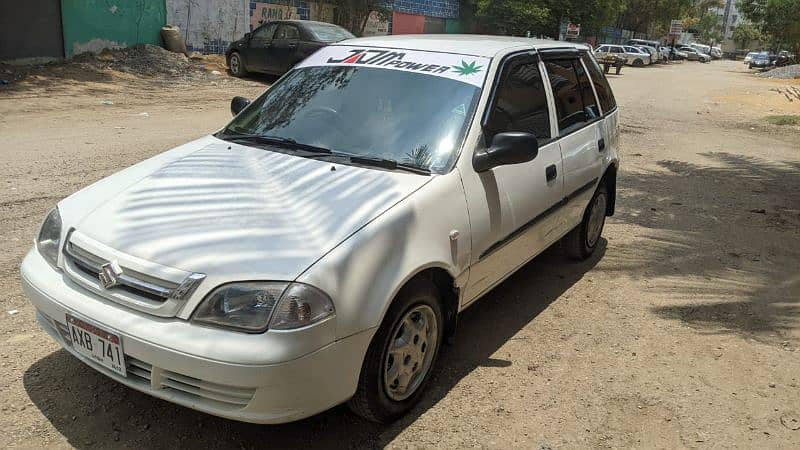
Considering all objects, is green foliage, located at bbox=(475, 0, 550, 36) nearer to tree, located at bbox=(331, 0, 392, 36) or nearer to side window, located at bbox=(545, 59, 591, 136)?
tree, located at bbox=(331, 0, 392, 36)

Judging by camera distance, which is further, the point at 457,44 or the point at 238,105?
the point at 238,105

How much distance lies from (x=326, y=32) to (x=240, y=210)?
14.5 m

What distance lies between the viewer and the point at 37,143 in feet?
27.6

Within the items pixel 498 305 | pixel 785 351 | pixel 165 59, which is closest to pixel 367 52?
pixel 498 305

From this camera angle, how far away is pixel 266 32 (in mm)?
16812

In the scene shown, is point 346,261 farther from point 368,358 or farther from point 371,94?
point 371,94

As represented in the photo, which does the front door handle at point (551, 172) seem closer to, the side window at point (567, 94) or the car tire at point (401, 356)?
the side window at point (567, 94)

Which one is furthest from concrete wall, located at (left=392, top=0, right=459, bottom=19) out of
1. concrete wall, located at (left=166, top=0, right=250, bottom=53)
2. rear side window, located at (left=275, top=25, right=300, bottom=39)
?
rear side window, located at (left=275, top=25, right=300, bottom=39)

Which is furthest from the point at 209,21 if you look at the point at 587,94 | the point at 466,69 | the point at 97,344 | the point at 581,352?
the point at 97,344

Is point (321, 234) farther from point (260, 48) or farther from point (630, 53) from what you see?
point (630, 53)

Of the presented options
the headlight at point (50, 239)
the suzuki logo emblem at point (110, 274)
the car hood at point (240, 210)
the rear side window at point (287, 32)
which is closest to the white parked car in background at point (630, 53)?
the rear side window at point (287, 32)

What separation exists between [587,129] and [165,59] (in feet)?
51.8

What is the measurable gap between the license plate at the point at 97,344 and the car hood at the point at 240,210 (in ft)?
1.10

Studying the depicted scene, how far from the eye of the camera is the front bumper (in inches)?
95.0
